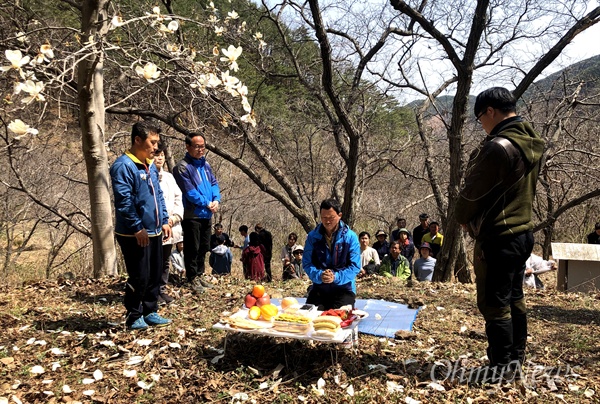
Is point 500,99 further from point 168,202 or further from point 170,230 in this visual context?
point 168,202

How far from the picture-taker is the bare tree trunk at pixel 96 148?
5.55m

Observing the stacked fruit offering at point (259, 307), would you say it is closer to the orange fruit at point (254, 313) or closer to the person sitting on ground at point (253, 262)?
the orange fruit at point (254, 313)

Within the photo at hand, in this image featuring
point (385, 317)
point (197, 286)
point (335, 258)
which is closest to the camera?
point (335, 258)

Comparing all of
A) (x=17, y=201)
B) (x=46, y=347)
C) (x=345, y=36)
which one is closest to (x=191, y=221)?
(x=46, y=347)

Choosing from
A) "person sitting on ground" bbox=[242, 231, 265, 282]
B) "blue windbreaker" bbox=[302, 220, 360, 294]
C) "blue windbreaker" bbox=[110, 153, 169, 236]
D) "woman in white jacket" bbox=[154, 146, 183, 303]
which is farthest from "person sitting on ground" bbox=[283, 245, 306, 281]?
"blue windbreaker" bbox=[110, 153, 169, 236]

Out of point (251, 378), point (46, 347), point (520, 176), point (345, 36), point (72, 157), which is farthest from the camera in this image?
point (72, 157)

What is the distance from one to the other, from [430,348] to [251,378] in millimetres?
1453

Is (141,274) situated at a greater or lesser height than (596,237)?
lesser

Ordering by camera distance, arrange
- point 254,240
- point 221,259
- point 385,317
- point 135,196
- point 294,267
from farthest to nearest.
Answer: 1. point 254,240
2. point 221,259
3. point 294,267
4. point 385,317
5. point 135,196

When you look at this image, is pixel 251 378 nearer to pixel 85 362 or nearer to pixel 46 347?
pixel 85 362

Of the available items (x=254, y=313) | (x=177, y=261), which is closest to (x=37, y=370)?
(x=254, y=313)

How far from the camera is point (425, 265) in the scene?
8398mm

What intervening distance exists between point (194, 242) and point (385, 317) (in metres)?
2.11

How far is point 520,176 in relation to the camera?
307 cm
